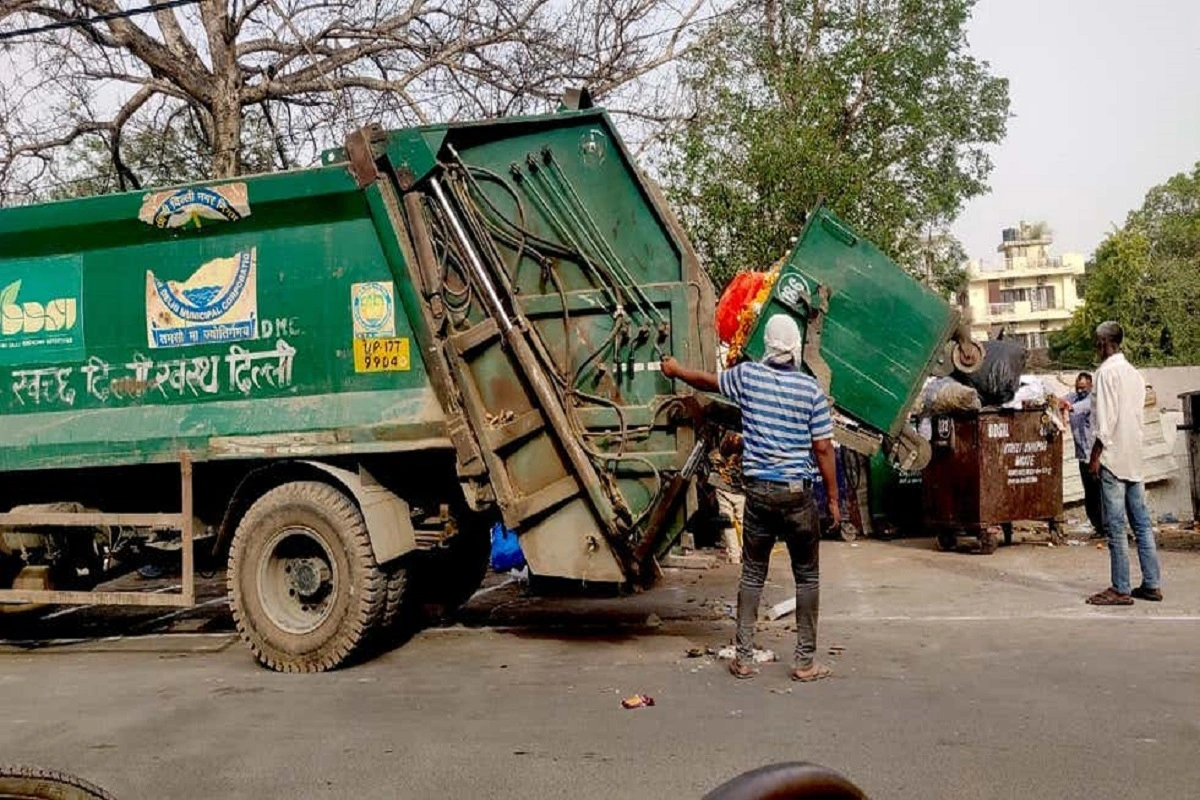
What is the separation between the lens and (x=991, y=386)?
10.5 m

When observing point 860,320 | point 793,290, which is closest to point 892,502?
point 860,320

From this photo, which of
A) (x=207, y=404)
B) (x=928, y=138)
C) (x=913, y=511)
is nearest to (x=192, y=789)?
(x=207, y=404)

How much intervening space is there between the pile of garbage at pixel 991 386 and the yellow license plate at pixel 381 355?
569 centimetres

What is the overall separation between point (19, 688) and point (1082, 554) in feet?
26.2

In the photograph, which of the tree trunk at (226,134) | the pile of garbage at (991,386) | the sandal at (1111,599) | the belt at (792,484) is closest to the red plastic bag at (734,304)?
the belt at (792,484)

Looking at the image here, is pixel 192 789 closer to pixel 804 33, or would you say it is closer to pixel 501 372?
pixel 501 372

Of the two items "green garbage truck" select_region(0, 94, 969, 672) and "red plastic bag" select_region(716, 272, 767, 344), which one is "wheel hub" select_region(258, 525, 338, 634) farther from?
"red plastic bag" select_region(716, 272, 767, 344)

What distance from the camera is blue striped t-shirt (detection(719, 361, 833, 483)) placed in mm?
5641

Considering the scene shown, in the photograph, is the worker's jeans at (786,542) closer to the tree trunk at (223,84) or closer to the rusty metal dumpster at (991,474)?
the rusty metal dumpster at (991,474)

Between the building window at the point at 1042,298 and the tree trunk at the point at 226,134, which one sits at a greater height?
the building window at the point at 1042,298

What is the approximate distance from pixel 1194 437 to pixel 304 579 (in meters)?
8.07

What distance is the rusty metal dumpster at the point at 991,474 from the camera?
399 inches

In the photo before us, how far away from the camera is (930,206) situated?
671 inches

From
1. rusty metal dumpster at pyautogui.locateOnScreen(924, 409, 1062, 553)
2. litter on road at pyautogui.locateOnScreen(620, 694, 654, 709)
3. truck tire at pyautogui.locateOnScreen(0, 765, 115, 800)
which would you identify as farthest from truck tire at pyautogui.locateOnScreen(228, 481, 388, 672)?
rusty metal dumpster at pyautogui.locateOnScreen(924, 409, 1062, 553)
